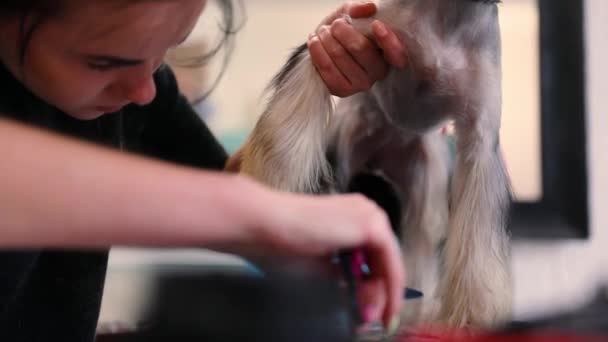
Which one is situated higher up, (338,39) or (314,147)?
(338,39)

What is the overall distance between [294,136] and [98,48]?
308mm

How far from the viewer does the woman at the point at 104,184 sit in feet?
1.09

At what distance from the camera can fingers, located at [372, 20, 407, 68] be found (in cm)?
68

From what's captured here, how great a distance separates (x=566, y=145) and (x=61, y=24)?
3.08 ft

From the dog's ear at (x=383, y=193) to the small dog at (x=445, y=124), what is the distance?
7cm

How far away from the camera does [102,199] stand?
332 millimetres

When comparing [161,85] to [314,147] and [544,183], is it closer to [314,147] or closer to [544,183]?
[314,147]

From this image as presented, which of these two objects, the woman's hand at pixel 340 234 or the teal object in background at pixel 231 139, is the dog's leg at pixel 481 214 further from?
the teal object in background at pixel 231 139

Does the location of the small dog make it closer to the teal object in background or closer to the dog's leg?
the dog's leg

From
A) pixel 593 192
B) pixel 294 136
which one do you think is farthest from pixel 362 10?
pixel 593 192

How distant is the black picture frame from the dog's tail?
1.70 feet

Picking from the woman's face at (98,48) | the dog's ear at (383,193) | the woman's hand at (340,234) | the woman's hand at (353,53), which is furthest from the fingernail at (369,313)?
the dog's ear at (383,193)

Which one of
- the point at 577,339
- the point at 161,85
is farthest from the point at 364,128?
the point at 577,339

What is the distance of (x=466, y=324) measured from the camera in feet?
2.10
